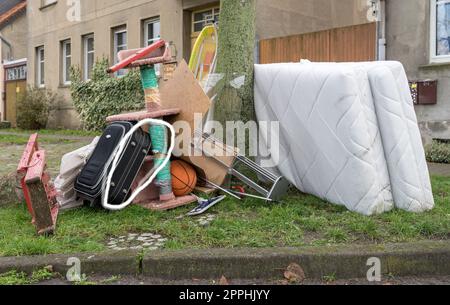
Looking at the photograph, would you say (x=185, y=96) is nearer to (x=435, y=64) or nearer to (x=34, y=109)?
(x=435, y=64)

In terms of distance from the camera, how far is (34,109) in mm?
17969

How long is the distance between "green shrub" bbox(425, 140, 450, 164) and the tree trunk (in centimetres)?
429

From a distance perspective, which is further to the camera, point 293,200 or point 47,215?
point 293,200

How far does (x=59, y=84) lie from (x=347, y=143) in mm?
16356

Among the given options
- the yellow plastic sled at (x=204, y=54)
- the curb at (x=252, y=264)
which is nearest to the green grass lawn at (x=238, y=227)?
the curb at (x=252, y=264)

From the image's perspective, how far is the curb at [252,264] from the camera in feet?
Result: 11.0

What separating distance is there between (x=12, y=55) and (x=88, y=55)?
9.62 meters

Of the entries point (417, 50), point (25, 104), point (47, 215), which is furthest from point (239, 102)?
point (25, 104)

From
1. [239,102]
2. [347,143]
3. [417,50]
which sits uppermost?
[417,50]

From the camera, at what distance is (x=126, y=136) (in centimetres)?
430

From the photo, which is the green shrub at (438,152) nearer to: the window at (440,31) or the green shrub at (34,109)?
the window at (440,31)

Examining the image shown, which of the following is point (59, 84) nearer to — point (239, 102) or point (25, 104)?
point (25, 104)

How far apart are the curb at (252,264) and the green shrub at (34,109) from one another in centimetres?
1564
